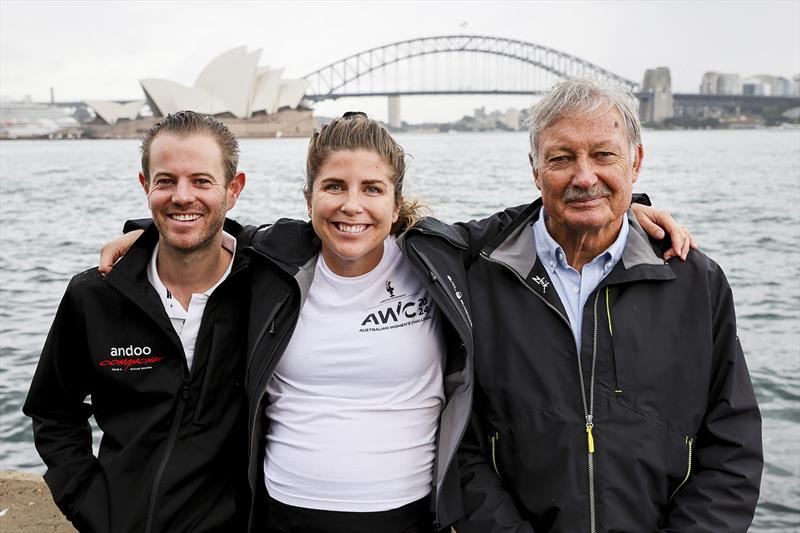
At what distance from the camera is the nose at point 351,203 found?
1.98m

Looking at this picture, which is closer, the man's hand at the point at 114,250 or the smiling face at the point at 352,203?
the smiling face at the point at 352,203

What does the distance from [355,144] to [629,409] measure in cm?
101

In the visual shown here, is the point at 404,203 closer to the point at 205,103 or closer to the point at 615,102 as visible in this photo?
the point at 615,102

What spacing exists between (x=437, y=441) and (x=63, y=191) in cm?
2186

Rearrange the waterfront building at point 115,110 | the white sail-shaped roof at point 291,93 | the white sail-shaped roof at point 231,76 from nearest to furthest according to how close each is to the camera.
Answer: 1. the white sail-shaped roof at point 231,76
2. the waterfront building at point 115,110
3. the white sail-shaped roof at point 291,93

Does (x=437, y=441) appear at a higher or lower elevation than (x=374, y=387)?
lower

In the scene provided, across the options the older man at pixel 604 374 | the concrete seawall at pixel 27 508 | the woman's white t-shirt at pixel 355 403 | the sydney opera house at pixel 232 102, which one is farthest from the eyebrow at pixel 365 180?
the sydney opera house at pixel 232 102

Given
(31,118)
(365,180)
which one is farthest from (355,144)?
(31,118)

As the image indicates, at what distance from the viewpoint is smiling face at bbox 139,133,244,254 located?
209 cm

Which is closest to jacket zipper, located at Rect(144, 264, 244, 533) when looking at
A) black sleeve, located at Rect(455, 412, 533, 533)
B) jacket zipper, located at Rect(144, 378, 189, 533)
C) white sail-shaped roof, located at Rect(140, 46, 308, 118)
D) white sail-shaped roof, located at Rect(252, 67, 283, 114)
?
jacket zipper, located at Rect(144, 378, 189, 533)

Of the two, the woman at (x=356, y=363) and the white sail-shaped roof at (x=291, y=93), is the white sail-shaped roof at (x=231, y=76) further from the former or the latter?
the woman at (x=356, y=363)

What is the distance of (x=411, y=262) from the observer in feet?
6.67

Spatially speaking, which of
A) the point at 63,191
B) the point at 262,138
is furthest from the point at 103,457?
the point at 262,138

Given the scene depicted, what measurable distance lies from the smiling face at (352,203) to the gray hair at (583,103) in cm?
44
